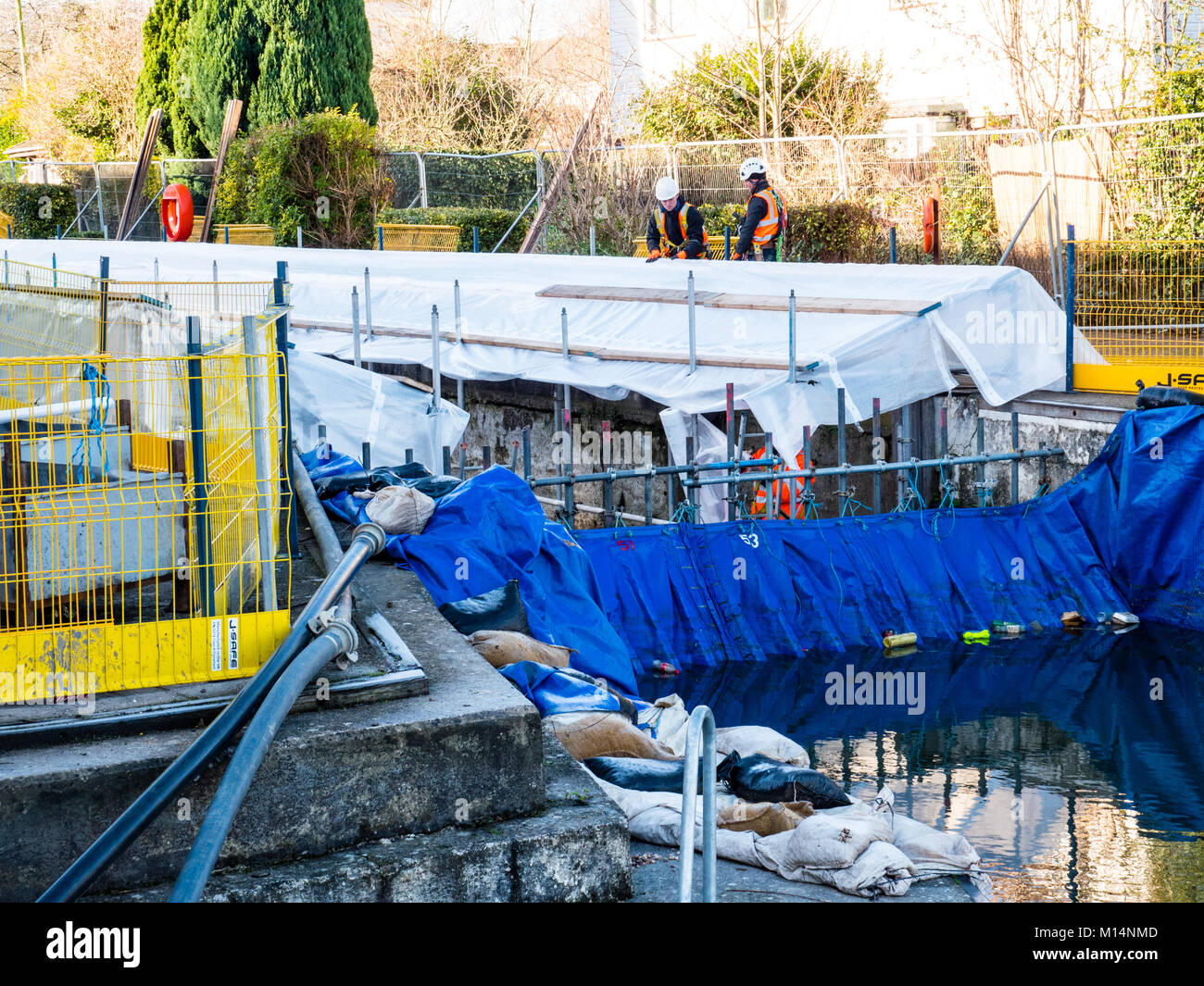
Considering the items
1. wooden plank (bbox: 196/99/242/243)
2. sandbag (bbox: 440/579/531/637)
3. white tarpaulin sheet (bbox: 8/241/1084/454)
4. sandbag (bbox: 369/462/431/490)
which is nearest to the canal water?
sandbag (bbox: 440/579/531/637)

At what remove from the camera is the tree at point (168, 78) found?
31016mm

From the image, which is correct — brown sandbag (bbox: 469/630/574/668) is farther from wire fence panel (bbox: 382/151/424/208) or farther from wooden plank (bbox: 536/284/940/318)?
wire fence panel (bbox: 382/151/424/208)

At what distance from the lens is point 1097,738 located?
8492 mm

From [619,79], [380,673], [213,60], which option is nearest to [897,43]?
[619,79]

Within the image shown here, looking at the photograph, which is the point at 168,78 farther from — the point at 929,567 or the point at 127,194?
the point at 929,567

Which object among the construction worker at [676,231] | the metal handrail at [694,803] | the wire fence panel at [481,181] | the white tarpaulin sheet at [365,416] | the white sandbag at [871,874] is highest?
the wire fence panel at [481,181]

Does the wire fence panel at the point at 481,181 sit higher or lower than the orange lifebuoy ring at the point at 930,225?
higher

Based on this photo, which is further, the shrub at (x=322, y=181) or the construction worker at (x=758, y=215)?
the shrub at (x=322, y=181)

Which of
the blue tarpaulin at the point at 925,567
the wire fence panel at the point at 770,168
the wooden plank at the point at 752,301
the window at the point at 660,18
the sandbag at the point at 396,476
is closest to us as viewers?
the sandbag at the point at 396,476

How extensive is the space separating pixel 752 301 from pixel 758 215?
341cm

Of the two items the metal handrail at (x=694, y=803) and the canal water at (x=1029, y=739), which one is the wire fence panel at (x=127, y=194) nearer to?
the canal water at (x=1029, y=739)

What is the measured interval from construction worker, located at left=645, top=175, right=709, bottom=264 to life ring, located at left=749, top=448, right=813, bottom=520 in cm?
505

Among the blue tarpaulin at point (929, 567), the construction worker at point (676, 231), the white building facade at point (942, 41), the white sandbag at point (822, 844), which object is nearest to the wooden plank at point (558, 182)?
the white building facade at point (942, 41)

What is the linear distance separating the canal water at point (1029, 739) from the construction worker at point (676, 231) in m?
7.32
